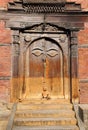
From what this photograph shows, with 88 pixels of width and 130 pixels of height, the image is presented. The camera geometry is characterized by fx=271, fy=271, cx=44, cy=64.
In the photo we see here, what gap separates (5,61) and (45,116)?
8.03ft

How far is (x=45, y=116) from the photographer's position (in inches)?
335

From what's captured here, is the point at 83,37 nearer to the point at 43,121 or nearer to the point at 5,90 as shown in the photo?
the point at 5,90

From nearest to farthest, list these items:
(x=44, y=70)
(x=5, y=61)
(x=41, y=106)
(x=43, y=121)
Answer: (x=43, y=121), (x=41, y=106), (x=5, y=61), (x=44, y=70)

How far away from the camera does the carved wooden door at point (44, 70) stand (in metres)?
9.79

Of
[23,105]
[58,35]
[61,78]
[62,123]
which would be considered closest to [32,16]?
[58,35]

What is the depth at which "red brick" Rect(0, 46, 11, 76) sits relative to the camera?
31.0 feet

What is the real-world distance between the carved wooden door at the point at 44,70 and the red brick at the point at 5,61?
730mm

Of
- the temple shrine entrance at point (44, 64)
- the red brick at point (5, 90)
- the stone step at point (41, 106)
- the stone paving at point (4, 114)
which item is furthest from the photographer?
the temple shrine entrance at point (44, 64)

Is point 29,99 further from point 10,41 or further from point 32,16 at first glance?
point 32,16

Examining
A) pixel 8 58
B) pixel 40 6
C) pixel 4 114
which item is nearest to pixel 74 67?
pixel 8 58

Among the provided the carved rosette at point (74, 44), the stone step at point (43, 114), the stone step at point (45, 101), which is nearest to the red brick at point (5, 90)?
the stone step at point (45, 101)

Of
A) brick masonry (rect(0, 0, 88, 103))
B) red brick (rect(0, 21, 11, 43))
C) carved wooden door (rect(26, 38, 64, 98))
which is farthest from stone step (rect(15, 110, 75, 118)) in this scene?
red brick (rect(0, 21, 11, 43))

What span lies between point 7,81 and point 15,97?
0.62 metres

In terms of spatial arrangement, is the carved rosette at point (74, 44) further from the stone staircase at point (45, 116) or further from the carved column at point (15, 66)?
the carved column at point (15, 66)
